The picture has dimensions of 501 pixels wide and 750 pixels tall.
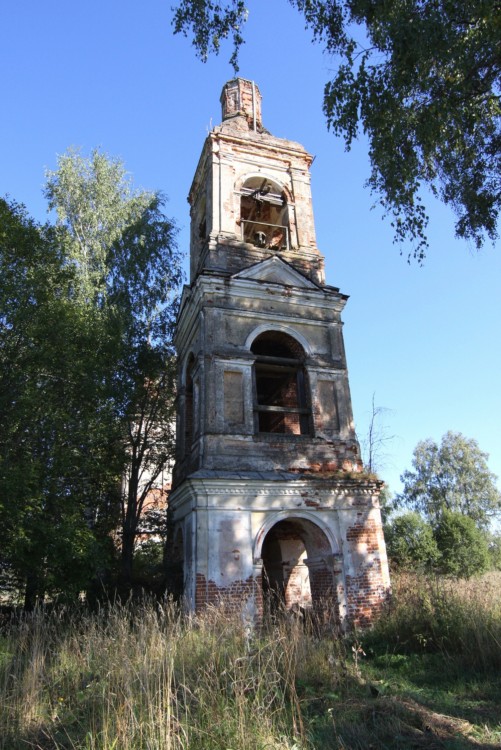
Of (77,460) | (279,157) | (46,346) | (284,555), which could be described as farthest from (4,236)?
(284,555)

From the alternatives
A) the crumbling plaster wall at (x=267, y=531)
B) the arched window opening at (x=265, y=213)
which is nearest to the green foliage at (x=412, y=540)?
the crumbling plaster wall at (x=267, y=531)

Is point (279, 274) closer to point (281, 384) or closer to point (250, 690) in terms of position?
point (281, 384)

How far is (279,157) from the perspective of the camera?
46.6 ft

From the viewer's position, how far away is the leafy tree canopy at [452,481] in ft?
120

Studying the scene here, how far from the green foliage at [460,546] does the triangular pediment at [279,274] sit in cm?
1549

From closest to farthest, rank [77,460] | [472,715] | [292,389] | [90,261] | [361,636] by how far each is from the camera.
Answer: [472,715]
[361,636]
[77,460]
[292,389]
[90,261]

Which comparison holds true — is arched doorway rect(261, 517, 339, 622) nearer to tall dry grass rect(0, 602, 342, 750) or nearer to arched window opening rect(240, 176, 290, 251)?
tall dry grass rect(0, 602, 342, 750)

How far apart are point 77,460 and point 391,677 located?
260 inches

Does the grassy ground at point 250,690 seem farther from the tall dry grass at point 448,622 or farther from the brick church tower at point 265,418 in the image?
the brick church tower at point 265,418

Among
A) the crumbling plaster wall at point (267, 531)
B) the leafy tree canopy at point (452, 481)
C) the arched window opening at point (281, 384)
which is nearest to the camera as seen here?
the crumbling plaster wall at point (267, 531)

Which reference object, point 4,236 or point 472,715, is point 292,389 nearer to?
point 4,236

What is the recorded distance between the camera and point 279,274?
40.4ft

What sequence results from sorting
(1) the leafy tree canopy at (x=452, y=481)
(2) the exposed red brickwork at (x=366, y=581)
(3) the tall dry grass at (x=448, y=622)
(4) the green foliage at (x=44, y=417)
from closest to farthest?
(3) the tall dry grass at (x=448, y=622), (4) the green foliage at (x=44, y=417), (2) the exposed red brickwork at (x=366, y=581), (1) the leafy tree canopy at (x=452, y=481)

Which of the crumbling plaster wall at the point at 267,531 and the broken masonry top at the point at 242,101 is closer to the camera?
the crumbling plaster wall at the point at 267,531
